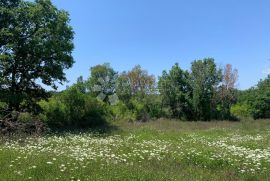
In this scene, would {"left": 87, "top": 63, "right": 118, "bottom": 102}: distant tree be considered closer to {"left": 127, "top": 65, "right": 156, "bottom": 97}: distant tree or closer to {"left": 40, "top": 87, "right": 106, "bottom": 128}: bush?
{"left": 127, "top": 65, "right": 156, "bottom": 97}: distant tree

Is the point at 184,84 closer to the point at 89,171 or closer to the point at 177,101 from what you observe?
the point at 177,101

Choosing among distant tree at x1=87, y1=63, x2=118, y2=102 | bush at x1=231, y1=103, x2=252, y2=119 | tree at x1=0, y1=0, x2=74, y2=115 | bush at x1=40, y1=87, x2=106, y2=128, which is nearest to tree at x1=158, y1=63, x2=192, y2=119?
bush at x1=231, y1=103, x2=252, y2=119

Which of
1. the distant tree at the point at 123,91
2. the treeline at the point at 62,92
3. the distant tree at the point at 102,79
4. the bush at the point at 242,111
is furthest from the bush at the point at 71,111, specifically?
the distant tree at the point at 102,79

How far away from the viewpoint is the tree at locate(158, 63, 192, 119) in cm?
5384

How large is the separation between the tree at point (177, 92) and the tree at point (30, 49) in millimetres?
23822

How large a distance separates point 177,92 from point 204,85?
467 cm

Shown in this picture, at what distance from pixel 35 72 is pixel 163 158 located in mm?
20326

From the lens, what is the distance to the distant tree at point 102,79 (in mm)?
87506

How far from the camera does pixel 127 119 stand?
4812cm

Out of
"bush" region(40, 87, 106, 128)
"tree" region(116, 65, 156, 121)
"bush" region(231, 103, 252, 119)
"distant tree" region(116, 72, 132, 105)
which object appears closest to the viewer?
"bush" region(40, 87, 106, 128)

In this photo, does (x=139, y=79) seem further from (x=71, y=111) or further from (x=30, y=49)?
(x=30, y=49)

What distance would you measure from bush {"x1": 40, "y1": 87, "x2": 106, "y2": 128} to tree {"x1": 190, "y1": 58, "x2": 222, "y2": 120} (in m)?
17.5

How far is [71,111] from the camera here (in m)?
39.0

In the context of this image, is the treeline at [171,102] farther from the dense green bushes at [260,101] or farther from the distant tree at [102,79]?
the distant tree at [102,79]
